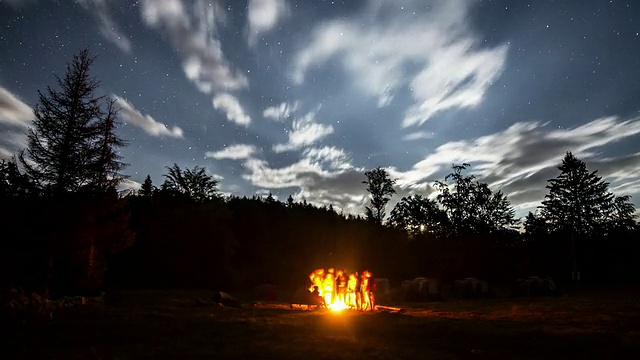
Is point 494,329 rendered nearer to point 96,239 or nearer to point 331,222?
point 96,239

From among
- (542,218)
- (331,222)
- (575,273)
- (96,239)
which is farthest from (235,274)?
(542,218)

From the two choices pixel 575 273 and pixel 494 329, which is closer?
pixel 494 329

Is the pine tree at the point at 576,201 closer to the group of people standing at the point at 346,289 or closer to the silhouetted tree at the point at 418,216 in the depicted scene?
the silhouetted tree at the point at 418,216

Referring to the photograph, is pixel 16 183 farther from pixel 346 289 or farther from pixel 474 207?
pixel 474 207

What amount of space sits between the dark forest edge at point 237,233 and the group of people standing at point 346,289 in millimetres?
14988

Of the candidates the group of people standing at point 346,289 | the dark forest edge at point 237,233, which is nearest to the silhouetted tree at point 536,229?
the dark forest edge at point 237,233

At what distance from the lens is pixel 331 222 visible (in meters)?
72.9

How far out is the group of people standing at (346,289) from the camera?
1024 inches

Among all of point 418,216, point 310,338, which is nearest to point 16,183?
point 310,338

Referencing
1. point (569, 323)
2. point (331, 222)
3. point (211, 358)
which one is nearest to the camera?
point (211, 358)

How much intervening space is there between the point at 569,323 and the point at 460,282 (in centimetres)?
2594

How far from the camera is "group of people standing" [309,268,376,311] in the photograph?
85.4 feet

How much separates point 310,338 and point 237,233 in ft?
160

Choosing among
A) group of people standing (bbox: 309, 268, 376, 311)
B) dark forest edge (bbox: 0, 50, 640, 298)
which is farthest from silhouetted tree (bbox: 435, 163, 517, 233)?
group of people standing (bbox: 309, 268, 376, 311)
